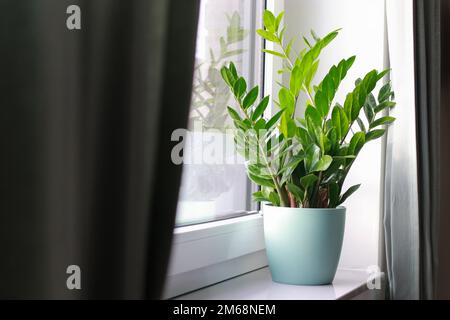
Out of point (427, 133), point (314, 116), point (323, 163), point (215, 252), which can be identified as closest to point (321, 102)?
point (314, 116)

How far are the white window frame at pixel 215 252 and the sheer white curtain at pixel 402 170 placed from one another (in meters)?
0.36

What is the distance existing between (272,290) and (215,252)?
0.51 feet

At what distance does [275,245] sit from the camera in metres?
1.36

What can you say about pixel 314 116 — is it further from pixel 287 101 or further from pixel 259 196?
pixel 259 196

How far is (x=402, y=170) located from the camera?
162 centimetres

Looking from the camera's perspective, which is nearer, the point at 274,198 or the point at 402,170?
the point at 274,198

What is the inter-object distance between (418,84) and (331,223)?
590mm

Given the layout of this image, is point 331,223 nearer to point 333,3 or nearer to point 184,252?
point 184,252

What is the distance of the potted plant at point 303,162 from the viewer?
1.32 m

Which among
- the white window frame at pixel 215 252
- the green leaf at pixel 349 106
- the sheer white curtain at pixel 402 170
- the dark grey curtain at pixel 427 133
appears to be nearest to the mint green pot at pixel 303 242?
the white window frame at pixel 215 252

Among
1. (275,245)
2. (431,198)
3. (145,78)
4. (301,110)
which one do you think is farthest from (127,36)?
(431,198)

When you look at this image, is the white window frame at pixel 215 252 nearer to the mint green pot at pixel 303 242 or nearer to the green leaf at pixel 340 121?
the mint green pot at pixel 303 242

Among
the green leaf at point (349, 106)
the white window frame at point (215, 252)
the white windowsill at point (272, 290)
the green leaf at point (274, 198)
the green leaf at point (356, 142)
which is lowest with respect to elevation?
the white windowsill at point (272, 290)

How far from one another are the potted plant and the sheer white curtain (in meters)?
0.30
